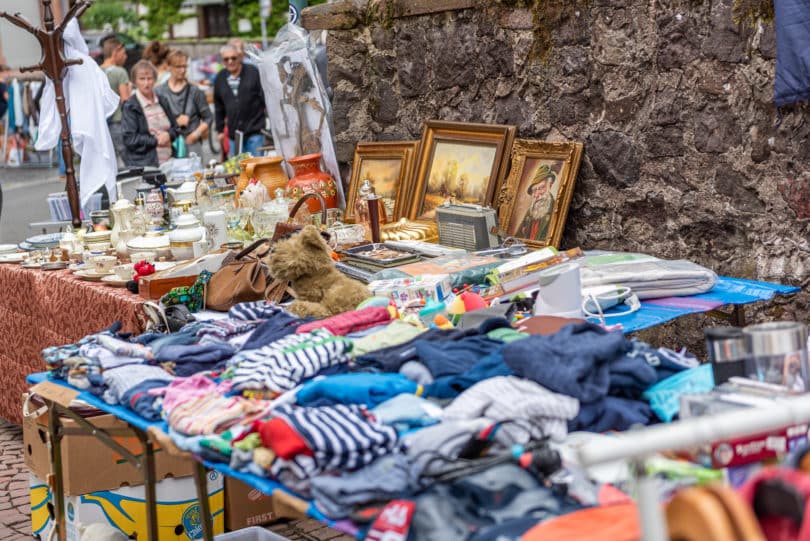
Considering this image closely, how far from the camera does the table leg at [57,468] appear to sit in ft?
11.2

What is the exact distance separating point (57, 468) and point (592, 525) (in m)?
2.31

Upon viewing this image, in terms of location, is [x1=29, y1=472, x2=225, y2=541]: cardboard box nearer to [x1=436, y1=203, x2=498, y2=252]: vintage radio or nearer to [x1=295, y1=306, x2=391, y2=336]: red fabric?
[x1=295, y1=306, x2=391, y2=336]: red fabric

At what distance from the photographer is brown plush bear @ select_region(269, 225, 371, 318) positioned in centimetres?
353

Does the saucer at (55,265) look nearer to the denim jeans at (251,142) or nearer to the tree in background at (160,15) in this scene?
the denim jeans at (251,142)

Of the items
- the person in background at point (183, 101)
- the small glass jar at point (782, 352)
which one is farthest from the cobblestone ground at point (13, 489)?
the person in background at point (183, 101)

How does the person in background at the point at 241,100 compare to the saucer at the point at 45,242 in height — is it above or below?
above

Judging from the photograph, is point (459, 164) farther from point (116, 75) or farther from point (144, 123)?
point (116, 75)

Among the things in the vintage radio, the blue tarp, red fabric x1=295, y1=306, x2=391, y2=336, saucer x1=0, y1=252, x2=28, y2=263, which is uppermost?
the vintage radio

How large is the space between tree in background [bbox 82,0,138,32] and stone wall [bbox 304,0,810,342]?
3379 centimetres

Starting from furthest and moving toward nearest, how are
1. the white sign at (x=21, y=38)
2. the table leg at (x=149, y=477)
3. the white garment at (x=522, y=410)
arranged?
the white sign at (x=21, y=38) < the table leg at (x=149, y=477) < the white garment at (x=522, y=410)

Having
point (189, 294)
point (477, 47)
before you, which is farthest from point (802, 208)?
point (189, 294)

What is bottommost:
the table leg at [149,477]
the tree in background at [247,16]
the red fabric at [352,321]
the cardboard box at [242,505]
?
the cardboard box at [242,505]

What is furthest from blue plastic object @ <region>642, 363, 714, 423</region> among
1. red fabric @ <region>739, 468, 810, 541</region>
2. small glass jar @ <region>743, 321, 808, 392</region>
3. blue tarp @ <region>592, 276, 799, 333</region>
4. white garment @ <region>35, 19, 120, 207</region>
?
white garment @ <region>35, 19, 120, 207</region>

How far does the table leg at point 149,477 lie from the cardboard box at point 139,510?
65 cm
